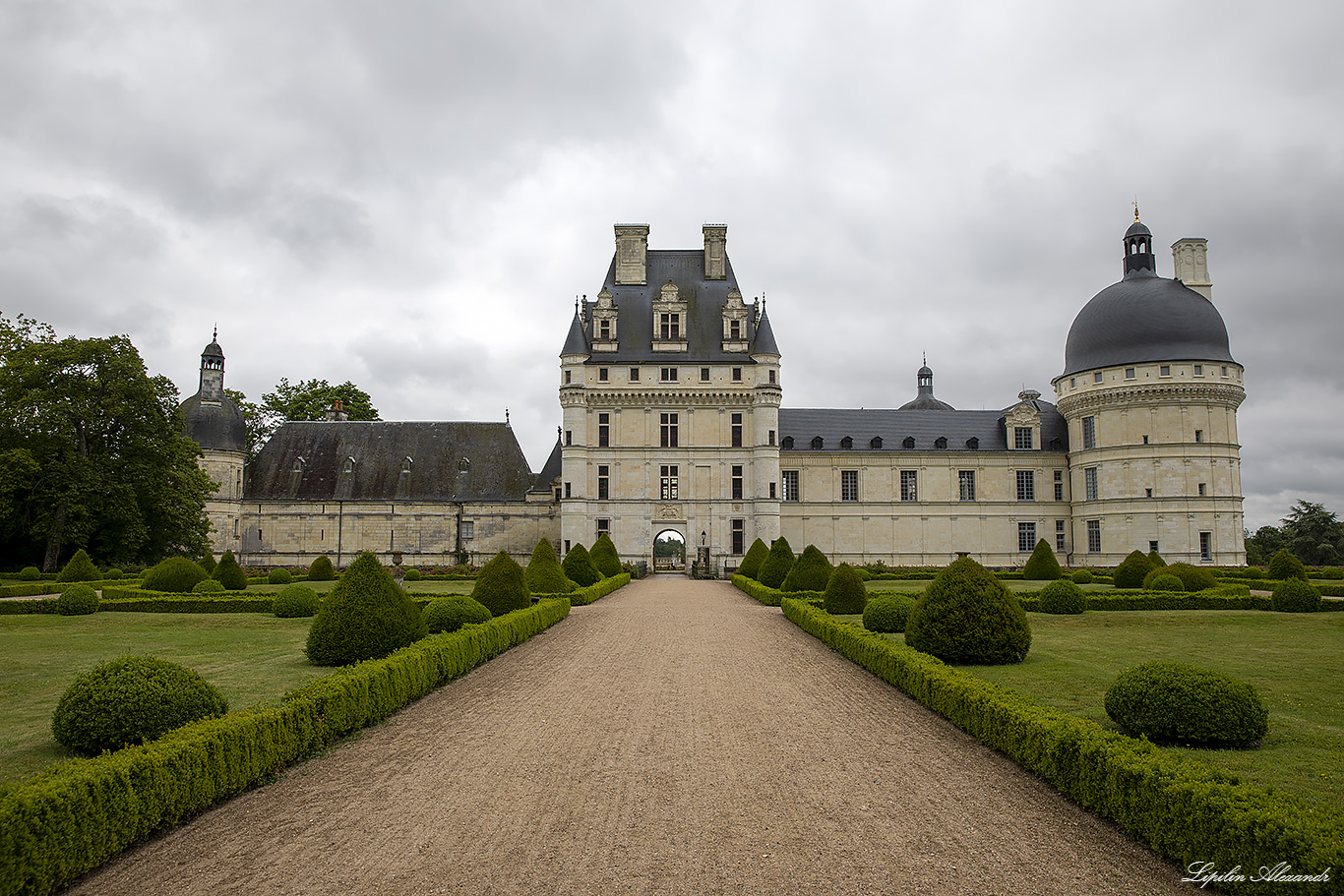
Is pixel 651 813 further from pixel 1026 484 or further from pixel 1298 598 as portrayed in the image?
pixel 1026 484

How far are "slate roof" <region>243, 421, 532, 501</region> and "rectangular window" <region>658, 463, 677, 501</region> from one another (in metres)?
7.95

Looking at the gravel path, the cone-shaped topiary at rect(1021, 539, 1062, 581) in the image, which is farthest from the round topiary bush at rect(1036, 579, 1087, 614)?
the cone-shaped topiary at rect(1021, 539, 1062, 581)

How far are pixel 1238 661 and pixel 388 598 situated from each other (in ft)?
42.2

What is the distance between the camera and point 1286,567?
2819cm

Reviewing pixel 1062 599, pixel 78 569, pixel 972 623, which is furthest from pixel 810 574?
pixel 78 569

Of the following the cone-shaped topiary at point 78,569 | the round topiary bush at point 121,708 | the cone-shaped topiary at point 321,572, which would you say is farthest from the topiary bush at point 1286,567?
the cone-shaped topiary at point 78,569

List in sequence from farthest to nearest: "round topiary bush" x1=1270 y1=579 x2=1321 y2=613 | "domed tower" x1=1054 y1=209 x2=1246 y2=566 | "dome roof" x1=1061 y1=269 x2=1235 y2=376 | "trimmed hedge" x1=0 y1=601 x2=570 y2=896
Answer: "dome roof" x1=1061 y1=269 x2=1235 y2=376 → "domed tower" x1=1054 y1=209 x2=1246 y2=566 → "round topiary bush" x1=1270 y1=579 x2=1321 y2=613 → "trimmed hedge" x1=0 y1=601 x2=570 y2=896

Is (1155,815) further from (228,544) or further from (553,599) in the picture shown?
(228,544)

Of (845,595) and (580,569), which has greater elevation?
(580,569)

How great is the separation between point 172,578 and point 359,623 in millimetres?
17441

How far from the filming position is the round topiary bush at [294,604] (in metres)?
21.1

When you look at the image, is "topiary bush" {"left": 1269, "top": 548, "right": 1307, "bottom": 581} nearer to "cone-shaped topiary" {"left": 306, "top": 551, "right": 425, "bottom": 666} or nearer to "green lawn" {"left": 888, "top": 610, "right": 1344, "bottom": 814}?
"green lawn" {"left": 888, "top": 610, "right": 1344, "bottom": 814}

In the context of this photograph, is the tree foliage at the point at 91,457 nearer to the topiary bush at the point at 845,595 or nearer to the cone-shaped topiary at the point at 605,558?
the cone-shaped topiary at the point at 605,558

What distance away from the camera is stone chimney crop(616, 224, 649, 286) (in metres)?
48.1
